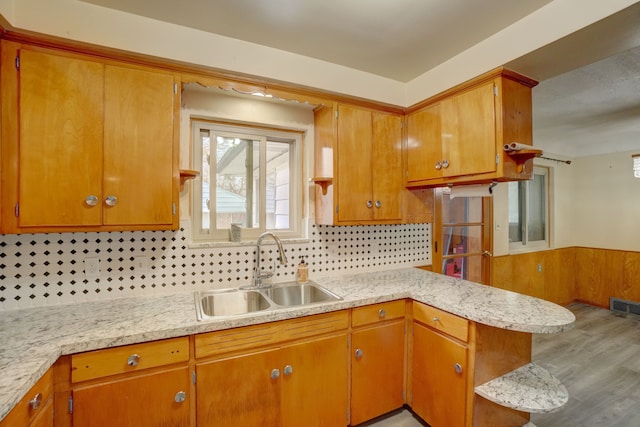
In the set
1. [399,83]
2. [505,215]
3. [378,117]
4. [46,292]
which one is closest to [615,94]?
[505,215]

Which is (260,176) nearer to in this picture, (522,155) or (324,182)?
(324,182)

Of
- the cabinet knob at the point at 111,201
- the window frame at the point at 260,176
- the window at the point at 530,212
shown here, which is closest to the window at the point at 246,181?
the window frame at the point at 260,176

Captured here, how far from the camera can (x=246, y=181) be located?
7.40ft

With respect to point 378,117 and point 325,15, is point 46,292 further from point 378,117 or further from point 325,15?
point 378,117

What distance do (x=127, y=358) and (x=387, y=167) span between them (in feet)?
6.45

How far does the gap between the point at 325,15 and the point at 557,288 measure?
4959 mm

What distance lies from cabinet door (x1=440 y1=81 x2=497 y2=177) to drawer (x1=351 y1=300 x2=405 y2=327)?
969 millimetres

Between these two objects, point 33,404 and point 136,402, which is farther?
point 136,402

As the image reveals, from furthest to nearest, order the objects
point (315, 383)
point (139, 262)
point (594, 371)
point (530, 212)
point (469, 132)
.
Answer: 1. point (530, 212)
2. point (594, 371)
3. point (469, 132)
4. point (139, 262)
5. point (315, 383)

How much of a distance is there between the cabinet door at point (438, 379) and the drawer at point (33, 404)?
1.83 meters

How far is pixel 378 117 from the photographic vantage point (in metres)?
2.25

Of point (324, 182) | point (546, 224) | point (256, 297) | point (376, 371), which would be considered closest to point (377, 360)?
point (376, 371)

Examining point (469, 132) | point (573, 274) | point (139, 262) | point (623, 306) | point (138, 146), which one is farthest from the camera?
point (573, 274)

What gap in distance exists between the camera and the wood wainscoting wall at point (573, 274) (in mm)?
3781
